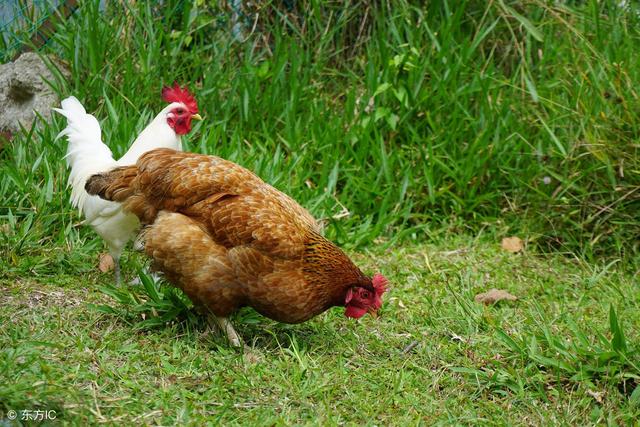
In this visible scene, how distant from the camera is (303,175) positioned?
561 cm

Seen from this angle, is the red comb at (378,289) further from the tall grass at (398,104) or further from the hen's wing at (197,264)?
the tall grass at (398,104)

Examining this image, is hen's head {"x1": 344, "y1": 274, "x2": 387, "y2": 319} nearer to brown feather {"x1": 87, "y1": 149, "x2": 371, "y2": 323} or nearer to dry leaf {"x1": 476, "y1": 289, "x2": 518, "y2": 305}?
brown feather {"x1": 87, "y1": 149, "x2": 371, "y2": 323}

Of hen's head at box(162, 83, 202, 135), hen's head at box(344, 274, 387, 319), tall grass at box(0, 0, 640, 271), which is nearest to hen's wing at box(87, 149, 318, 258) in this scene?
hen's head at box(344, 274, 387, 319)

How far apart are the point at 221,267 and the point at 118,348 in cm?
57

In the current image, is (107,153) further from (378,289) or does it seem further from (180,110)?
(378,289)

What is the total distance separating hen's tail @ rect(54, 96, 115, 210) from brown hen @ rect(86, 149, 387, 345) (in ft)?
1.76

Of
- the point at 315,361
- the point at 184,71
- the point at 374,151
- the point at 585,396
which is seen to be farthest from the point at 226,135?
the point at 585,396

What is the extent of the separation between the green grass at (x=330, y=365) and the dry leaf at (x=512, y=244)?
80 centimetres

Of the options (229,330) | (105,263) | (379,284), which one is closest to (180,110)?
(105,263)

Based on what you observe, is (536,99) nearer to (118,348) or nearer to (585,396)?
(585,396)

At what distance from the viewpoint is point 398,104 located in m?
6.07

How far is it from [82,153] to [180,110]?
1.93ft

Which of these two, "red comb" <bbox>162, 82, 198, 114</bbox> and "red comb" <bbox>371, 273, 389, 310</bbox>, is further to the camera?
"red comb" <bbox>162, 82, 198, 114</bbox>

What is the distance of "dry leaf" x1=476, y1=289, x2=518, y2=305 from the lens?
4746mm
